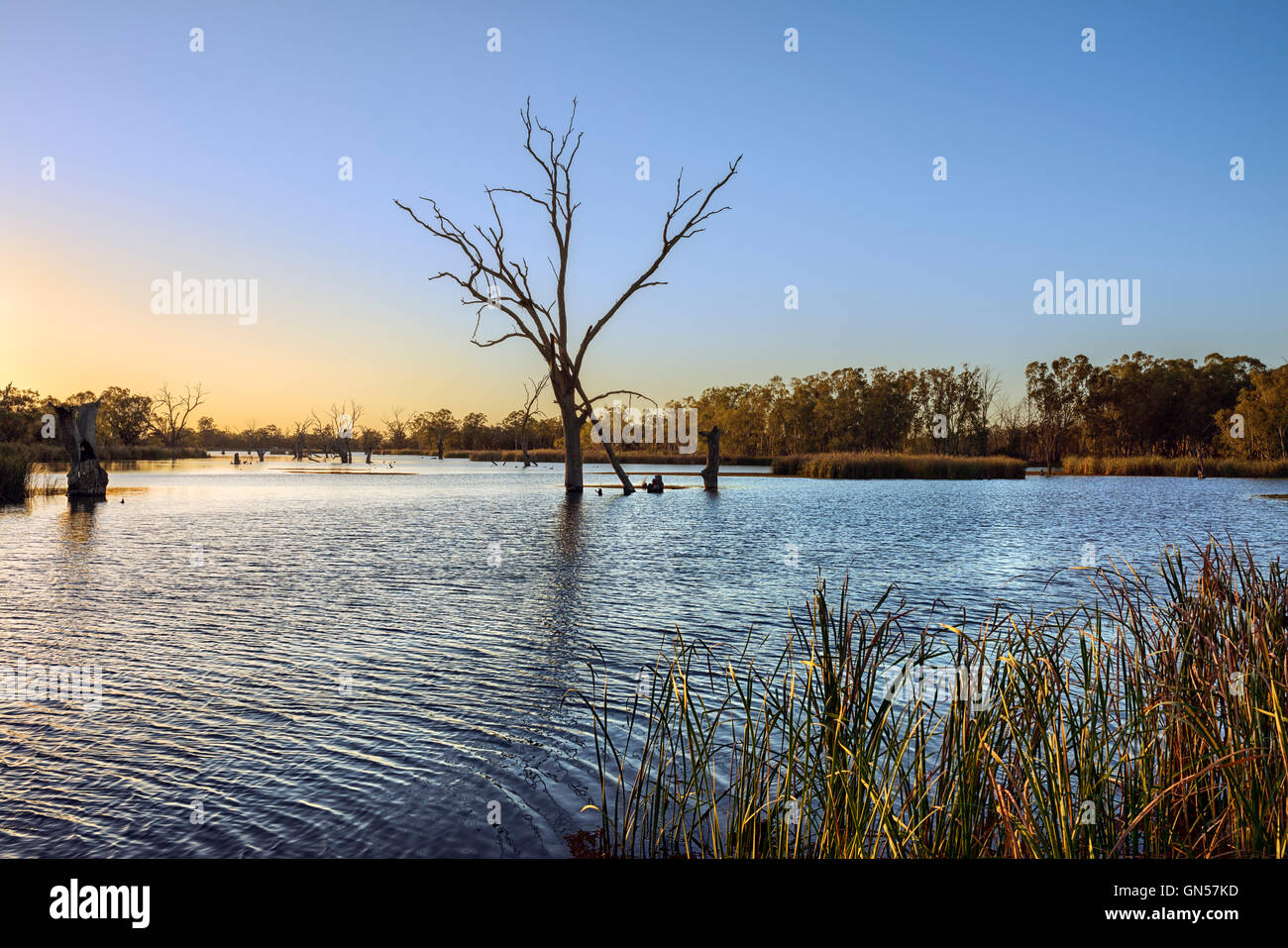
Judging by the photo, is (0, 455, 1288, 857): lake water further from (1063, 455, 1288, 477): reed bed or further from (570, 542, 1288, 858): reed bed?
(1063, 455, 1288, 477): reed bed

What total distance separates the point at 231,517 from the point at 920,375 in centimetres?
9912

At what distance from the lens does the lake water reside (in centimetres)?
473

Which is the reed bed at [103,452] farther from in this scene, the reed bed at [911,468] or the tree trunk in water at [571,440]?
the reed bed at [911,468]

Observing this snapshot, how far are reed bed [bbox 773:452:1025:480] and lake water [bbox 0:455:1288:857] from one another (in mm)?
30607

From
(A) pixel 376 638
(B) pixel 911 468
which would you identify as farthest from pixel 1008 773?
(B) pixel 911 468

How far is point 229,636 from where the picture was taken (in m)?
9.27

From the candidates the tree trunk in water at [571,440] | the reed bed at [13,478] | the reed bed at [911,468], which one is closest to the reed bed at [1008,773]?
the tree trunk in water at [571,440]

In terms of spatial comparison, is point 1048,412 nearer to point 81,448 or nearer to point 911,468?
point 911,468

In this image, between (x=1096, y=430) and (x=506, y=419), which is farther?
(x=506, y=419)

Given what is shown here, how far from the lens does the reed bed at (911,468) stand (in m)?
56.1

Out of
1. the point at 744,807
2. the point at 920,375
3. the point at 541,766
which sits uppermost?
the point at 920,375
